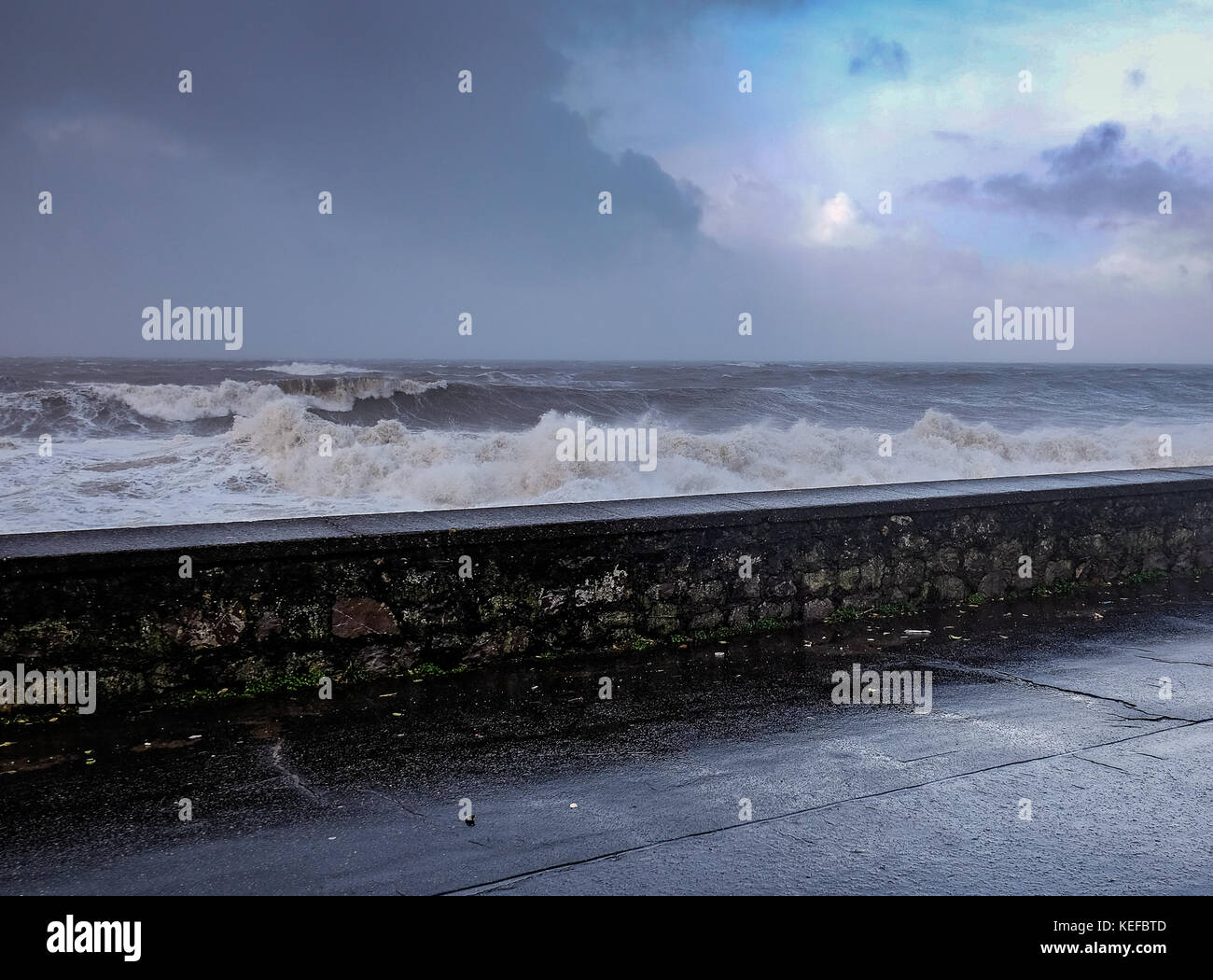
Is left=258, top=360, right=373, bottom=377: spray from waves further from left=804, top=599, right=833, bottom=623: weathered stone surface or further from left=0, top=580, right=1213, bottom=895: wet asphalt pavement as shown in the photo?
left=0, top=580, right=1213, bottom=895: wet asphalt pavement

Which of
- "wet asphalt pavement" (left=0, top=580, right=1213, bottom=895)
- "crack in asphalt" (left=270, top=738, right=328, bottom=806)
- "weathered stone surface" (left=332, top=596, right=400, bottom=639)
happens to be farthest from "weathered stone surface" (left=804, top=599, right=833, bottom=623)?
"crack in asphalt" (left=270, top=738, right=328, bottom=806)

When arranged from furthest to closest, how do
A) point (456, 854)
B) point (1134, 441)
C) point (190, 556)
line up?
point (1134, 441), point (190, 556), point (456, 854)

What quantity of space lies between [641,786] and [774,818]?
54cm

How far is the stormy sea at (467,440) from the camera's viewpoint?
530 inches

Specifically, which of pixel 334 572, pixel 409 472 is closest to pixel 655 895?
pixel 334 572

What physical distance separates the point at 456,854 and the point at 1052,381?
43473 mm

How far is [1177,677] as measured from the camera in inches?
202

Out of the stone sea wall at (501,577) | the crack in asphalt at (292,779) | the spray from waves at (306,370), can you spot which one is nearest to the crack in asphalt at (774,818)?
the crack in asphalt at (292,779)

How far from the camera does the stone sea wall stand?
4.32 m

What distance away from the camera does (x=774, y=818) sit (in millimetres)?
3287

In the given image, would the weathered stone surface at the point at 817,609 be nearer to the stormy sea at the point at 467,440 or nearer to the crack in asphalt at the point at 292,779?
the crack in asphalt at the point at 292,779

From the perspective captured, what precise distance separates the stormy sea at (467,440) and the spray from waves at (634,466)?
4 centimetres

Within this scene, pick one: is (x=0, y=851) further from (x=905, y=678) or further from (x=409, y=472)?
(x=409, y=472)

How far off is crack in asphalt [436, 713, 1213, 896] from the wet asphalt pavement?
0.04ft
